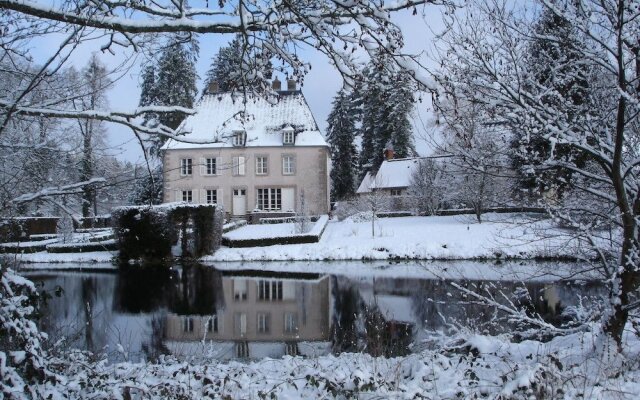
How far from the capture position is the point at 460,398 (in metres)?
3.58

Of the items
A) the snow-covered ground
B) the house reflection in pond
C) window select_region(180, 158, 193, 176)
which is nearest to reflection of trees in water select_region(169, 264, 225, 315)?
the house reflection in pond

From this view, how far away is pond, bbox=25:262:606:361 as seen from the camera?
24.5ft

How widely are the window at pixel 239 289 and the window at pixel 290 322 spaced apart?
249 cm

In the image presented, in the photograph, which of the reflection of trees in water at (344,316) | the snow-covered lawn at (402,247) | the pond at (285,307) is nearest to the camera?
the pond at (285,307)

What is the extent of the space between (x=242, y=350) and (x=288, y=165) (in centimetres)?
2590

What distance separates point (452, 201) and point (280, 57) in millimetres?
26220

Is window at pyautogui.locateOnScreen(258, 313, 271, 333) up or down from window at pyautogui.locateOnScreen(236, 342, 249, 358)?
down

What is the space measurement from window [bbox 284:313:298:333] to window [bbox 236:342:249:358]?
3.83 ft

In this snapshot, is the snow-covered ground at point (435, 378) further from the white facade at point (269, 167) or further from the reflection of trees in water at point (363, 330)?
the white facade at point (269, 167)

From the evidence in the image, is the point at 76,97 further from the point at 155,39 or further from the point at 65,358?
the point at 65,358

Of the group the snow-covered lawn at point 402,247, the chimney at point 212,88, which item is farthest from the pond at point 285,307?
the chimney at point 212,88

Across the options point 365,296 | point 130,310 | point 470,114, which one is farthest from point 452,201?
point 470,114

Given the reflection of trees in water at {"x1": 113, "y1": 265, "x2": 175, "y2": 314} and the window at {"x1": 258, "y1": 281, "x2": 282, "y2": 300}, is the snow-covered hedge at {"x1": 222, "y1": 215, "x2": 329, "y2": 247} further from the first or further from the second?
the window at {"x1": 258, "y1": 281, "x2": 282, "y2": 300}

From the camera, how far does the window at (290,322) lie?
9.74 meters
